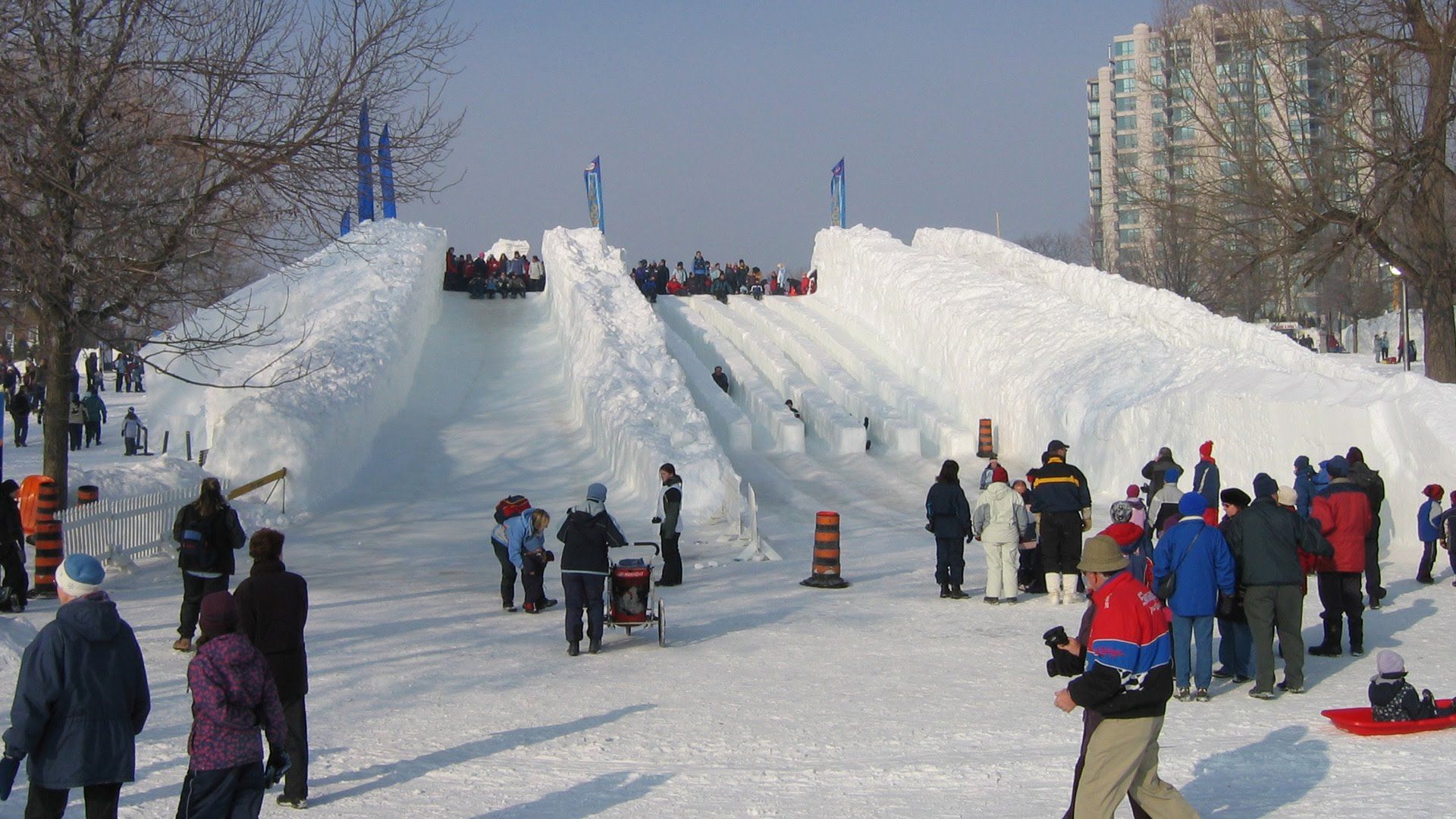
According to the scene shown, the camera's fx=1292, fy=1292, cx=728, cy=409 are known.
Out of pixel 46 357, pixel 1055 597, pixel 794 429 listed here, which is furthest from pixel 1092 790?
pixel 794 429

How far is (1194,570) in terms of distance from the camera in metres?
8.77

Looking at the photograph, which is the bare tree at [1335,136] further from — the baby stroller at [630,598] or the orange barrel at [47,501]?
the orange barrel at [47,501]

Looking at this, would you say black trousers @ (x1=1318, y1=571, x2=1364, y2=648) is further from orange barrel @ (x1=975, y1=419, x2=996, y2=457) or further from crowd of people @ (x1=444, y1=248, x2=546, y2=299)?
crowd of people @ (x1=444, y1=248, x2=546, y2=299)

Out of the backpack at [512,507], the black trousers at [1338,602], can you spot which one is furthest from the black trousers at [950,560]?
the backpack at [512,507]

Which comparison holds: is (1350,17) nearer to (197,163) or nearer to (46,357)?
(197,163)

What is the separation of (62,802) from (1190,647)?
22.7ft

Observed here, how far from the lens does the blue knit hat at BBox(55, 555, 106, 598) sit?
17.8ft

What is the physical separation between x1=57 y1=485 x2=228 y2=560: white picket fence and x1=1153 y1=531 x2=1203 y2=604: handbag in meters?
Result: 10.8

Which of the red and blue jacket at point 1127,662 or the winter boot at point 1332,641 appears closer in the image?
the red and blue jacket at point 1127,662

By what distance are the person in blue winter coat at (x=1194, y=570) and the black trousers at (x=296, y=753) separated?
5.59m

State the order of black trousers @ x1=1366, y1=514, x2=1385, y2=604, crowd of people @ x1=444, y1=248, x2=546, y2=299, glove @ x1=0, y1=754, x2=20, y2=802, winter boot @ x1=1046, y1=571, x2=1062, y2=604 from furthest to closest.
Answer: crowd of people @ x1=444, y1=248, x2=546, y2=299
winter boot @ x1=1046, y1=571, x2=1062, y2=604
black trousers @ x1=1366, y1=514, x2=1385, y2=604
glove @ x1=0, y1=754, x2=20, y2=802

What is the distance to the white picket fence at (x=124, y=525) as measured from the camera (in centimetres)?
1403

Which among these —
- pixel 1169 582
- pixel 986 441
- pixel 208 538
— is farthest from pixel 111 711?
pixel 986 441

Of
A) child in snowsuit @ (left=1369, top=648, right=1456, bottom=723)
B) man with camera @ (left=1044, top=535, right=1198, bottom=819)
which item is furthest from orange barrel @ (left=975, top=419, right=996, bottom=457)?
man with camera @ (left=1044, top=535, right=1198, bottom=819)
